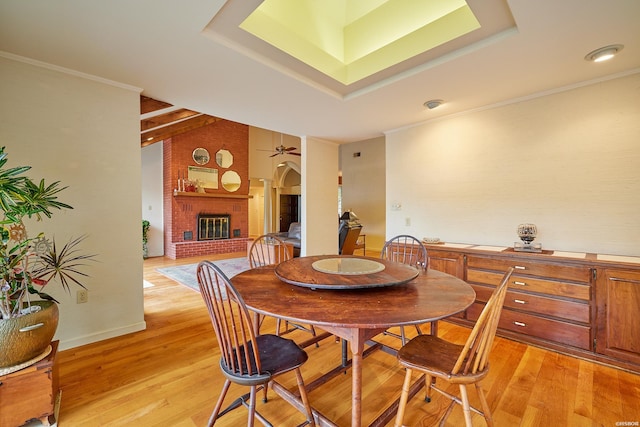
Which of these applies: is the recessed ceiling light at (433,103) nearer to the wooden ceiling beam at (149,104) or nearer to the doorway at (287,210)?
the wooden ceiling beam at (149,104)

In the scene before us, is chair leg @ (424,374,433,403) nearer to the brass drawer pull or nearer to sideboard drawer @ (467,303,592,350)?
sideboard drawer @ (467,303,592,350)

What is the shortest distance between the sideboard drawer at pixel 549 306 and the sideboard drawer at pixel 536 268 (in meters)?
0.20

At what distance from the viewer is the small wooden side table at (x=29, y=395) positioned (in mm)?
1391

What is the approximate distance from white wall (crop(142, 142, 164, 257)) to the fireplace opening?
0.95 metres

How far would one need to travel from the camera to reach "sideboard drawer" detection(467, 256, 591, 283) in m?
2.19

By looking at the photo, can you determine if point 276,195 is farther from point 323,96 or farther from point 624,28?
point 624,28

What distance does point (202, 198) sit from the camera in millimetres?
6883

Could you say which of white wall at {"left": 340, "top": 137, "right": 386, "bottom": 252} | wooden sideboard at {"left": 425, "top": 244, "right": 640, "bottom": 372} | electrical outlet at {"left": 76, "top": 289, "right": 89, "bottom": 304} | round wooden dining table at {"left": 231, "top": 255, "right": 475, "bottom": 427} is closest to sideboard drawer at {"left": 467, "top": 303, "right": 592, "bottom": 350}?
wooden sideboard at {"left": 425, "top": 244, "right": 640, "bottom": 372}

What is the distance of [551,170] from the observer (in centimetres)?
266

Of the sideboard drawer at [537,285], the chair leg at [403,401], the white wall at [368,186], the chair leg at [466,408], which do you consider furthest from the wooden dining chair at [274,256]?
the white wall at [368,186]

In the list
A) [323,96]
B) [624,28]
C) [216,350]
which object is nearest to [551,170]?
[624,28]

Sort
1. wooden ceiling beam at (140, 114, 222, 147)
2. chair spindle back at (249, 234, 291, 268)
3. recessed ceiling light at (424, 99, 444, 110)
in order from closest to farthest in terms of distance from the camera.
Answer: chair spindle back at (249, 234, 291, 268)
recessed ceiling light at (424, 99, 444, 110)
wooden ceiling beam at (140, 114, 222, 147)

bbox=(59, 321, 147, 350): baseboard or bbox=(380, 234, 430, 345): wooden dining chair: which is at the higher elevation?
bbox=(380, 234, 430, 345): wooden dining chair

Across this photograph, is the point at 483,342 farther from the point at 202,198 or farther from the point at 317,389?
the point at 202,198
